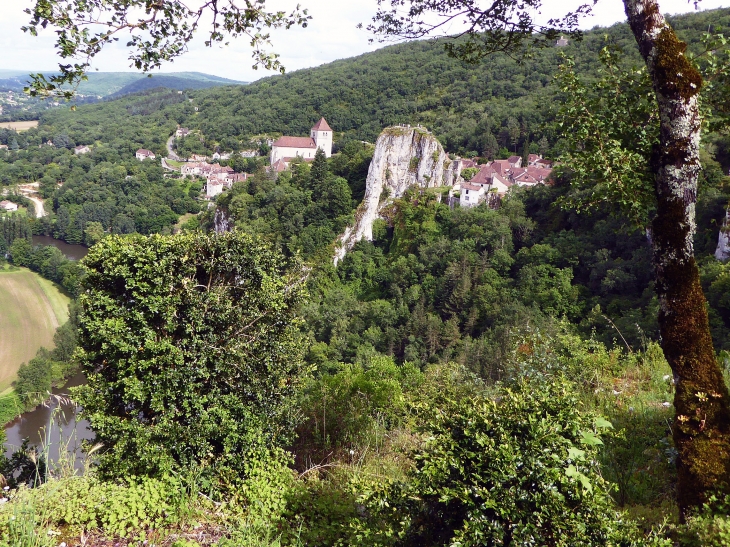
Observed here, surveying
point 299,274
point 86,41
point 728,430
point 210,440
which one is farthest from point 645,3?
point 210,440

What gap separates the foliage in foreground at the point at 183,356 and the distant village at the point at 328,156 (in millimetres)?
26210

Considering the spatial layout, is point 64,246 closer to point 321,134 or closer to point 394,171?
point 321,134

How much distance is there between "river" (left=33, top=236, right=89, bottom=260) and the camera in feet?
173

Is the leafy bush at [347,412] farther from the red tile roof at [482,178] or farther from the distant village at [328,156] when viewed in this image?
the red tile roof at [482,178]

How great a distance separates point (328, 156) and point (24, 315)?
3665 centimetres

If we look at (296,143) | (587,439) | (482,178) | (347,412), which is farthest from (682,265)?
(296,143)

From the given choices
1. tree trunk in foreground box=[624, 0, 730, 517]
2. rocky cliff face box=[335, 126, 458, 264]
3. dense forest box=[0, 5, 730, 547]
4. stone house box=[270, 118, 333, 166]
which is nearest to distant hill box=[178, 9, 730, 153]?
stone house box=[270, 118, 333, 166]

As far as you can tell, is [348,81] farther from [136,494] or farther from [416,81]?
[136,494]

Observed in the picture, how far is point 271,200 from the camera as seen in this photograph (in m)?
39.8

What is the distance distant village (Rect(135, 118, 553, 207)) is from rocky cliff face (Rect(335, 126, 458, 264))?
2.74m

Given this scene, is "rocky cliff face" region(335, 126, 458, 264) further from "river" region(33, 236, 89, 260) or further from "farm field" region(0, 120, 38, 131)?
"farm field" region(0, 120, 38, 131)

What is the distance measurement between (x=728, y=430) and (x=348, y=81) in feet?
294

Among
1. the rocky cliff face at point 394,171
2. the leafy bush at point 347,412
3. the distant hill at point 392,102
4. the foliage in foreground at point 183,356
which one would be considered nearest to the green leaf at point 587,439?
the leafy bush at point 347,412

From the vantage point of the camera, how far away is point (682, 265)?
3.07 metres
